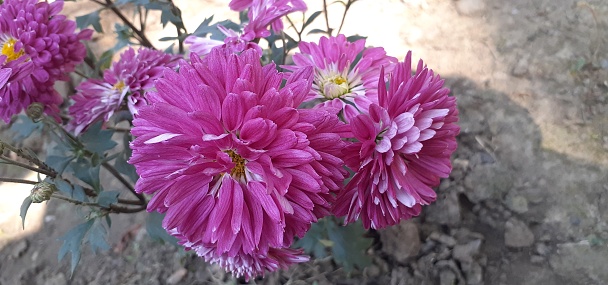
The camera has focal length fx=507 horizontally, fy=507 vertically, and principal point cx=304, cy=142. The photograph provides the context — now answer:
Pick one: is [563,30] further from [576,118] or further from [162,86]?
[162,86]

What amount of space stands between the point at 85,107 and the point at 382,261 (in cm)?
119

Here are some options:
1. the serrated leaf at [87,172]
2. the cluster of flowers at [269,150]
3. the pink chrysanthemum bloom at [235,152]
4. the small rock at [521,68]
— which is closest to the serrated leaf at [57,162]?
the serrated leaf at [87,172]

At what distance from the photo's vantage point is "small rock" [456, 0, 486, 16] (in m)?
2.66

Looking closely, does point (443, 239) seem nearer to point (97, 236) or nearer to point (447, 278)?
point (447, 278)

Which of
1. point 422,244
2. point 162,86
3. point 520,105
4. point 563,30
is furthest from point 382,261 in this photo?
point 563,30

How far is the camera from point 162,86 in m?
0.93

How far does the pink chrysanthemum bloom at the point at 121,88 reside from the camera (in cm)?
141

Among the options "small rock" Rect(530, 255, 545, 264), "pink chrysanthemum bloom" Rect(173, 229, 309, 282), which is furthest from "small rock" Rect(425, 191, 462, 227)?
"pink chrysanthemum bloom" Rect(173, 229, 309, 282)

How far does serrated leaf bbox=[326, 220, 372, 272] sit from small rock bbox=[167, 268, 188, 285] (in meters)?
0.65

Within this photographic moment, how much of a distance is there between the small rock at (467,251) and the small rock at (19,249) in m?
1.88

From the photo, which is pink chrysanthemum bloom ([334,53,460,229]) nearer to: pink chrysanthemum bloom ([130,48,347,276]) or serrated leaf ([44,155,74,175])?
pink chrysanthemum bloom ([130,48,347,276])

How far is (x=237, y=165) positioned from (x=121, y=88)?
68 centimetres

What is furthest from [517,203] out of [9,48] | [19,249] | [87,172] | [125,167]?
[19,249]

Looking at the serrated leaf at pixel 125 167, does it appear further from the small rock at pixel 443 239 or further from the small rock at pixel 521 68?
the small rock at pixel 521 68
